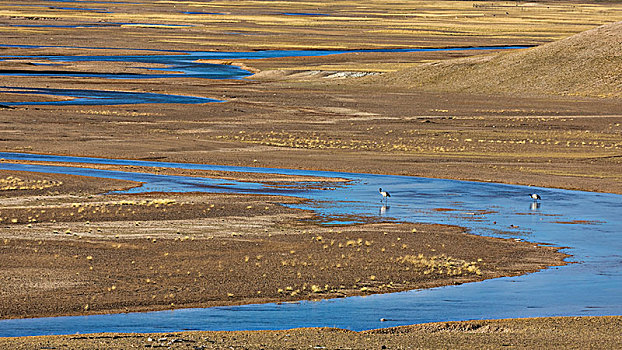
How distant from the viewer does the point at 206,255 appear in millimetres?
27625

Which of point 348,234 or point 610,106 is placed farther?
point 610,106

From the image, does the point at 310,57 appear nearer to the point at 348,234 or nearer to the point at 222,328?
the point at 348,234

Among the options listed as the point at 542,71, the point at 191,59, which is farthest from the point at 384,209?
the point at 191,59

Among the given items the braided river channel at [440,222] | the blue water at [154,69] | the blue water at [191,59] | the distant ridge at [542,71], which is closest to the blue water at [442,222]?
the braided river channel at [440,222]

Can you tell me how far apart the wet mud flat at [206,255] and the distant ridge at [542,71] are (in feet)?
172

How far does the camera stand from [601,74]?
8431 cm

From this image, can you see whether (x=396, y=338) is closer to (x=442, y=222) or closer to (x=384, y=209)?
(x=442, y=222)

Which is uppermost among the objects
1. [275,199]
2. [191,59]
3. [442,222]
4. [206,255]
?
[206,255]

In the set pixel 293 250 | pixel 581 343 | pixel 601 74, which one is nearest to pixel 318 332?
pixel 581 343

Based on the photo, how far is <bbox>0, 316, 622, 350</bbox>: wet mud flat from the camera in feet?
60.8

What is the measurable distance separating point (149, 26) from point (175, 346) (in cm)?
15818

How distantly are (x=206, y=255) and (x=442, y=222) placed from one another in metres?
8.96

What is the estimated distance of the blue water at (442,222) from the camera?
69.5ft

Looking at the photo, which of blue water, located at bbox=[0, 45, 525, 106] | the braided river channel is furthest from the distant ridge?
the braided river channel
